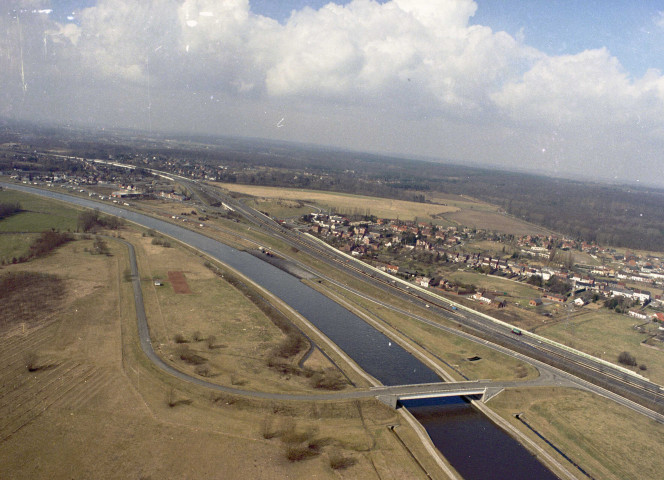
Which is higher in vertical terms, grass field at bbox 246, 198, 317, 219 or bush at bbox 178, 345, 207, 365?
grass field at bbox 246, 198, 317, 219

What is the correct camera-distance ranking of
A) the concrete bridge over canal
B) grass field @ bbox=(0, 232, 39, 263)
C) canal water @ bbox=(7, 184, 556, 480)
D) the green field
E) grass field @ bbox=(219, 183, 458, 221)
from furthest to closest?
grass field @ bbox=(219, 183, 458, 221) → the green field → grass field @ bbox=(0, 232, 39, 263) → the concrete bridge over canal → canal water @ bbox=(7, 184, 556, 480)

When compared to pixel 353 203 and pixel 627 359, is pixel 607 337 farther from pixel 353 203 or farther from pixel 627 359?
pixel 353 203

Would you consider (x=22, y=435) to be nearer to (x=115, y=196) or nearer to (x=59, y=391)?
(x=59, y=391)

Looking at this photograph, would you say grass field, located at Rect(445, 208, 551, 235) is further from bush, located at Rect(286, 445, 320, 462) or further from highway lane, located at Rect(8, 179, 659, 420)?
bush, located at Rect(286, 445, 320, 462)

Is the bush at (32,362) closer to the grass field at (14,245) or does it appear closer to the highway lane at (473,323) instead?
the grass field at (14,245)

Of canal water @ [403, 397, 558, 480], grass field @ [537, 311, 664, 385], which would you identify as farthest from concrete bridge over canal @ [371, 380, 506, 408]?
grass field @ [537, 311, 664, 385]

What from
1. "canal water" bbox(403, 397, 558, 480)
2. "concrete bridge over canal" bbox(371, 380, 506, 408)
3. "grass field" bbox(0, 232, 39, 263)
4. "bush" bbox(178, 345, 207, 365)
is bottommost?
"canal water" bbox(403, 397, 558, 480)

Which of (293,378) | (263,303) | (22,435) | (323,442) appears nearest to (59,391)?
(22,435)

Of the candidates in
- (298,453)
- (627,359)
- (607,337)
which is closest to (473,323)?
(627,359)
